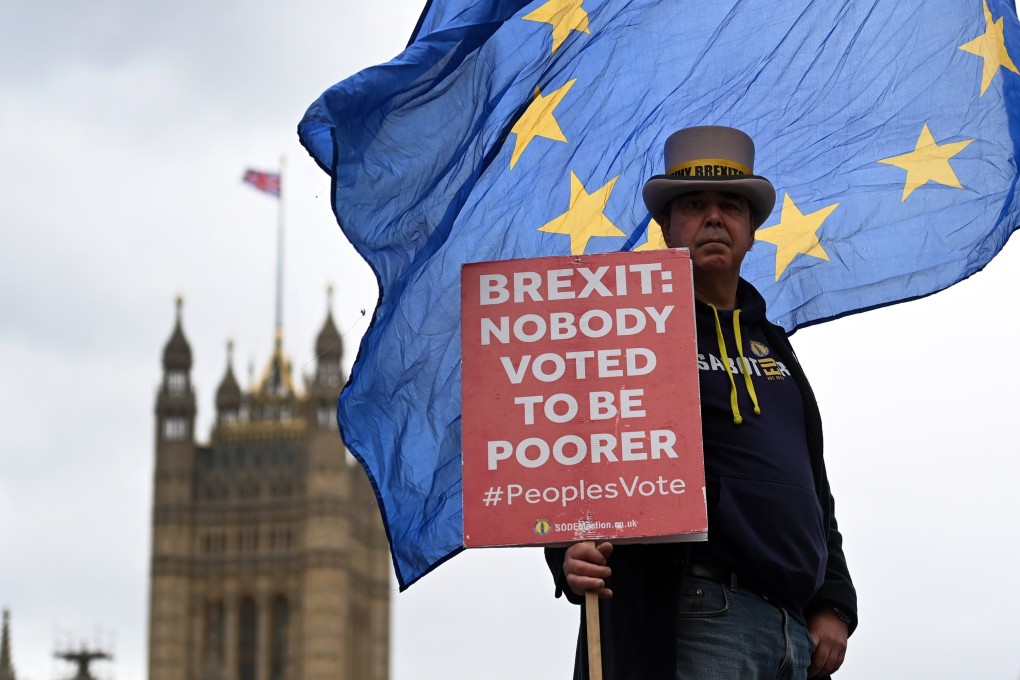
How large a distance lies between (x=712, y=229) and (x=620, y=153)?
3.33ft

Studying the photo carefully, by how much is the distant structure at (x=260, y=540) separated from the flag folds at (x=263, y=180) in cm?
578

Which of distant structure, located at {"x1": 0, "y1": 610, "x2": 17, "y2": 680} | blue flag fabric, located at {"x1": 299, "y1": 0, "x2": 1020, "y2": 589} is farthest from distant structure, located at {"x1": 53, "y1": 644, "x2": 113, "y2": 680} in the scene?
blue flag fabric, located at {"x1": 299, "y1": 0, "x2": 1020, "y2": 589}

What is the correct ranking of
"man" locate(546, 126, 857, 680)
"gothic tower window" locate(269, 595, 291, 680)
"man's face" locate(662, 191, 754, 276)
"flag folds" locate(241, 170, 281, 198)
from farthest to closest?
"gothic tower window" locate(269, 595, 291, 680), "flag folds" locate(241, 170, 281, 198), "man's face" locate(662, 191, 754, 276), "man" locate(546, 126, 857, 680)

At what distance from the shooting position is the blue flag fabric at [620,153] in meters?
4.62

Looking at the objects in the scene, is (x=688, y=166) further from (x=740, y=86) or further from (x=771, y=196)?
(x=740, y=86)

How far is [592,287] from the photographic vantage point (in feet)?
12.5

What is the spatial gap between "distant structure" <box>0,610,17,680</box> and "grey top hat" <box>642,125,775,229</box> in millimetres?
52876

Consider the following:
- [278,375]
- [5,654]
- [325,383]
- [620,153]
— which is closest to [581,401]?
[620,153]

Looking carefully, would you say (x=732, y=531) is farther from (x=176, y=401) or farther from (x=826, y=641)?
(x=176, y=401)

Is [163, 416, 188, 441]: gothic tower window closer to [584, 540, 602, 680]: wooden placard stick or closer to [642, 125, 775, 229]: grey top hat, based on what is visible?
[642, 125, 775, 229]: grey top hat

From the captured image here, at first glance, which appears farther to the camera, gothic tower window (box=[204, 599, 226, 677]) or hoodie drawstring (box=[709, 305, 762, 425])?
gothic tower window (box=[204, 599, 226, 677])

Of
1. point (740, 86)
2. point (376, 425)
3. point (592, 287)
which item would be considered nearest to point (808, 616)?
point (592, 287)

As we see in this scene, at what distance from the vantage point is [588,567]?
11.9 ft

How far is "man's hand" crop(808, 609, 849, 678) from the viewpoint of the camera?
13.1ft
